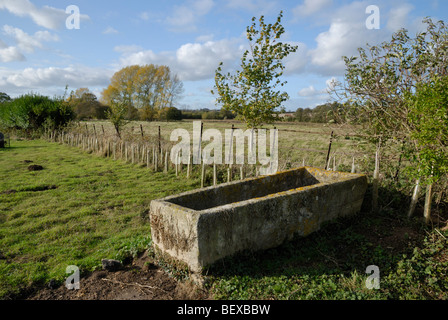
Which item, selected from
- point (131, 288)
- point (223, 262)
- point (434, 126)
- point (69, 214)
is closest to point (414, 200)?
point (434, 126)

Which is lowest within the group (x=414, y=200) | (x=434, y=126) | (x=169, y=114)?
(x=414, y=200)

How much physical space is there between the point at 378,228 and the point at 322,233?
1166 mm

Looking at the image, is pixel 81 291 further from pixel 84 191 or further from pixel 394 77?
pixel 394 77

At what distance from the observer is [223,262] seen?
387 centimetres

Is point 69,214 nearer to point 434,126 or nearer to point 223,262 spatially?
point 223,262

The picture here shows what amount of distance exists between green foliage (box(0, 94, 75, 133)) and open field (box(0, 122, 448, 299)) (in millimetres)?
15669

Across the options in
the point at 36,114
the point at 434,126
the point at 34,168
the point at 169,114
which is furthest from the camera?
the point at 169,114

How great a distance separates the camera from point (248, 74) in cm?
799

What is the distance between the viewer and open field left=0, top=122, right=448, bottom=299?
3615mm

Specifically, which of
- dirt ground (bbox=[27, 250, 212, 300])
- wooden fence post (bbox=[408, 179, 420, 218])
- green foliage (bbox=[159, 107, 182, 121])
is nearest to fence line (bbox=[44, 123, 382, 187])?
wooden fence post (bbox=[408, 179, 420, 218])

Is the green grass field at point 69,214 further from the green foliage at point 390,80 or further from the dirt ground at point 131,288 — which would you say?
the green foliage at point 390,80

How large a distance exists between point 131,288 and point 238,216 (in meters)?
1.74

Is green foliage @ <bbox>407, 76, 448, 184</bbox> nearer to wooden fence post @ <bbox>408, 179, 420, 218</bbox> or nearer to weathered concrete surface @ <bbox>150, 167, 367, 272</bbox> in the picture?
wooden fence post @ <bbox>408, 179, 420, 218</bbox>

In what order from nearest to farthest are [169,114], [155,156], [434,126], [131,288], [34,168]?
[131,288] → [434,126] → [155,156] → [34,168] → [169,114]
